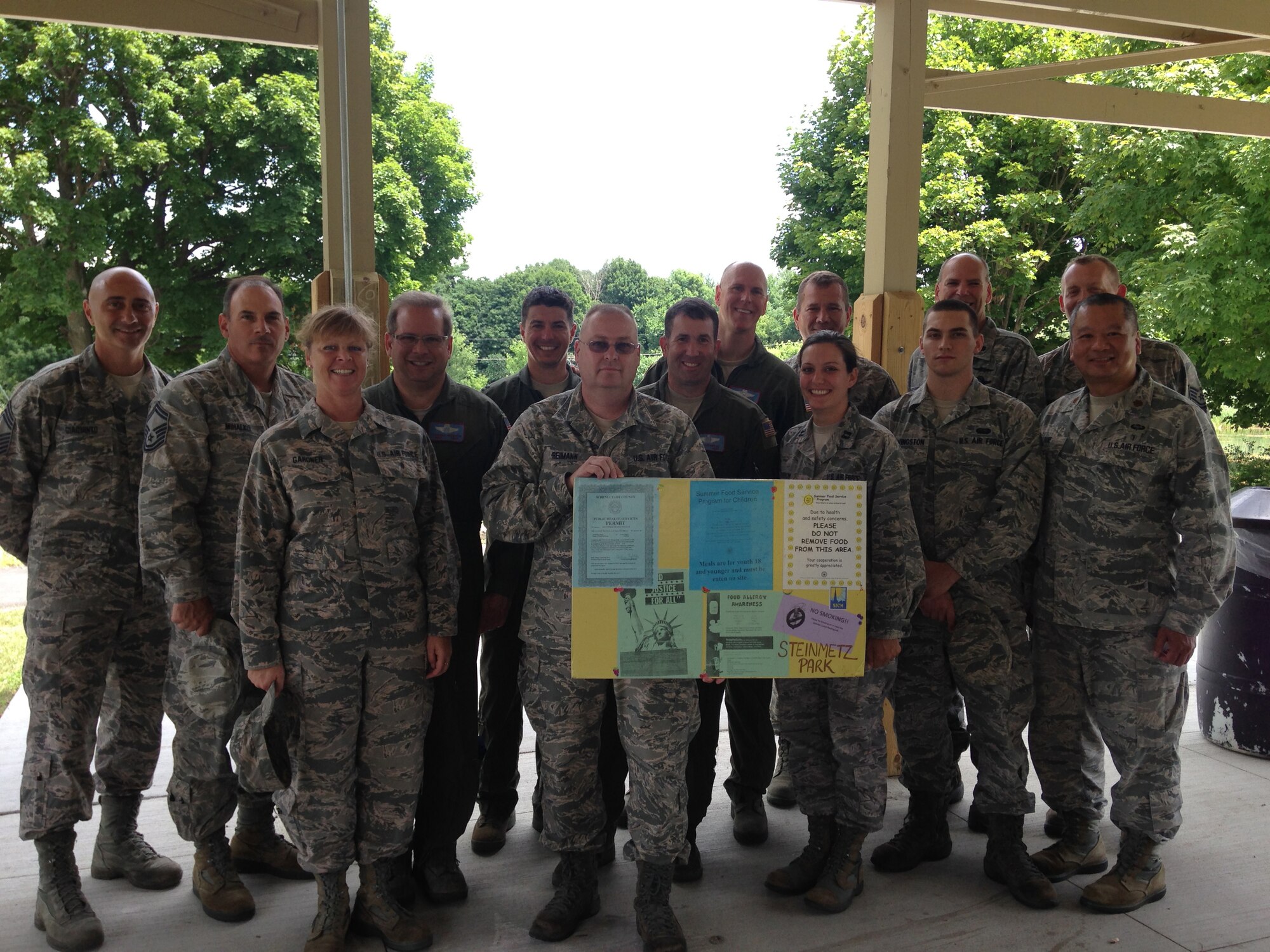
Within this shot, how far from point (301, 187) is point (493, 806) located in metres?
14.8

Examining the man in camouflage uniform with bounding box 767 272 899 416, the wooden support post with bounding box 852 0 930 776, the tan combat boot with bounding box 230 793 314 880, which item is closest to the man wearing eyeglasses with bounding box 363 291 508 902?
the tan combat boot with bounding box 230 793 314 880

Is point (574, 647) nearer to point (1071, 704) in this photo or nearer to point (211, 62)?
point (1071, 704)

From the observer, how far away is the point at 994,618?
347 cm

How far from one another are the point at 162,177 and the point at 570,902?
53.9ft

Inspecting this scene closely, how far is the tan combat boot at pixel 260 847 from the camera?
352 centimetres

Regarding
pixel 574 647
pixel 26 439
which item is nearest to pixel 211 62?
pixel 26 439

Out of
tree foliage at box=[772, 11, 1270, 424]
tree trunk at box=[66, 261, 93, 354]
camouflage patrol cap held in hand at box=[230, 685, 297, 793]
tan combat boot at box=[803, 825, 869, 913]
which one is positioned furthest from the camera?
tree trunk at box=[66, 261, 93, 354]

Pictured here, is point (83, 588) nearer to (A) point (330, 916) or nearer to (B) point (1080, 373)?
(A) point (330, 916)

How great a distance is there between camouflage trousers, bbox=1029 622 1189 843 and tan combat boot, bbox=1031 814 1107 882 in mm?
53

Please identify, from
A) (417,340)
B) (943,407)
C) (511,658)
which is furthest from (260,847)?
(943,407)

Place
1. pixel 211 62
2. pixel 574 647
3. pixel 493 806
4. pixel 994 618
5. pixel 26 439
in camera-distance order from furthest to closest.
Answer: pixel 211 62 → pixel 493 806 → pixel 994 618 → pixel 26 439 → pixel 574 647

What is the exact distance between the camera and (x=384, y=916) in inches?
121

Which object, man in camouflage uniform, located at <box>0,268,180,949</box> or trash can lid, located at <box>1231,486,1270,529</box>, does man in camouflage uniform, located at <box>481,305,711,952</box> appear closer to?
man in camouflage uniform, located at <box>0,268,180,949</box>

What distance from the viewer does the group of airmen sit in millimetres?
2967
